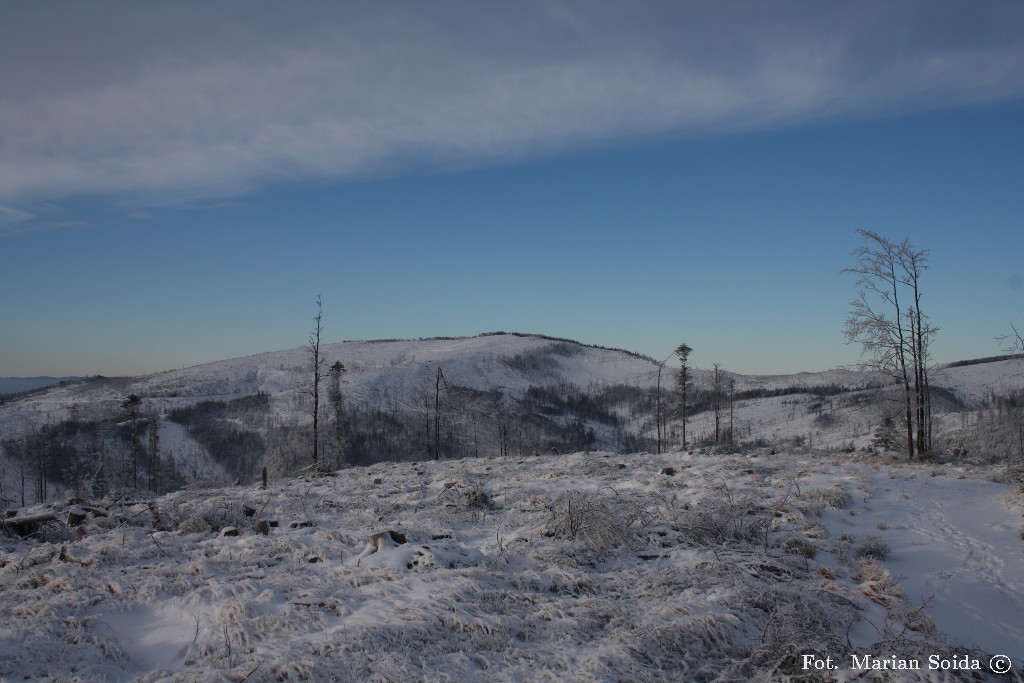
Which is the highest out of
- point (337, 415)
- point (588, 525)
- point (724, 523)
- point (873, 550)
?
point (337, 415)

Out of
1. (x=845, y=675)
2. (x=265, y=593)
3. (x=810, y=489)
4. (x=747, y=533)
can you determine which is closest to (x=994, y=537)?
(x=810, y=489)

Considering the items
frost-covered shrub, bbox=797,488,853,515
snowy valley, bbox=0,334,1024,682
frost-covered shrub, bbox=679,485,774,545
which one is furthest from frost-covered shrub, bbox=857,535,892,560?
frost-covered shrub, bbox=797,488,853,515

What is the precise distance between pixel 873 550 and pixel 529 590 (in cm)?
510

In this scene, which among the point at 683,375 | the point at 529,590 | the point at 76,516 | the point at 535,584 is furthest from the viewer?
the point at 683,375

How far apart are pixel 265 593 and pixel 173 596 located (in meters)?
1.22

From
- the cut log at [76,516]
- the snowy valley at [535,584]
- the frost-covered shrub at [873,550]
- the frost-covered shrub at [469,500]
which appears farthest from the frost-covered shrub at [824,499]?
the cut log at [76,516]

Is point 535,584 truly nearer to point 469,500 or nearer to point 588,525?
point 588,525

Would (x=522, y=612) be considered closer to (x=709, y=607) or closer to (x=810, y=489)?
(x=709, y=607)

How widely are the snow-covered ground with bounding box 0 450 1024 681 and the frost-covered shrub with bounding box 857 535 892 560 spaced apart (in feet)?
0.13

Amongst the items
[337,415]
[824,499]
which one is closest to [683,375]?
[337,415]

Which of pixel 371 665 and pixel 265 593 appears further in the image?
pixel 265 593

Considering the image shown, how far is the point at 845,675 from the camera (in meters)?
4.20

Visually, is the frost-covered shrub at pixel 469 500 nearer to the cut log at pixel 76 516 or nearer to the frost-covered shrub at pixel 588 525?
the frost-covered shrub at pixel 588 525

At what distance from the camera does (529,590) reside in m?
6.39
